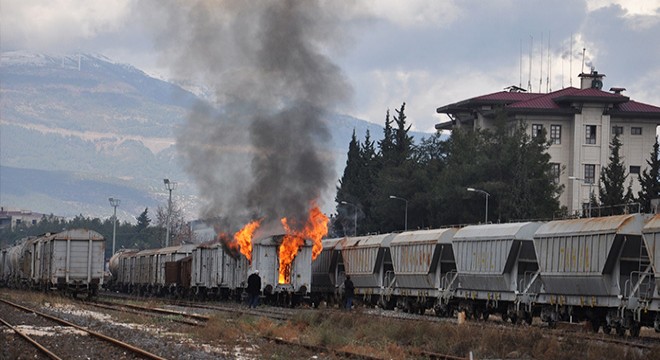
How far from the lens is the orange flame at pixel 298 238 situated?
177ft

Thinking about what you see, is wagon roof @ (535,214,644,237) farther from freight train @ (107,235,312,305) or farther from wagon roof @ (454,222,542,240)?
freight train @ (107,235,312,305)

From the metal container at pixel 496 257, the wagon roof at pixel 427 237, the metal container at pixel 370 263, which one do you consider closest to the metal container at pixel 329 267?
the metal container at pixel 370 263

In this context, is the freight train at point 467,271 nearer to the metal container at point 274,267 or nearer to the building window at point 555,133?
the metal container at point 274,267

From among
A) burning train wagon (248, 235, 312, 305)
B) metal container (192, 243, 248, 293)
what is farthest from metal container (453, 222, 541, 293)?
metal container (192, 243, 248, 293)

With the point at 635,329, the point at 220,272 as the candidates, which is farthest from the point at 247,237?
the point at 635,329

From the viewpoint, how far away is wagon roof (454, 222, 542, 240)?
1702 inches

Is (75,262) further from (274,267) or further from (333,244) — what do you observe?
(274,267)

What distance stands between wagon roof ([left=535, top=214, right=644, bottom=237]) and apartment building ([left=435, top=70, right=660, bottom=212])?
2957 inches

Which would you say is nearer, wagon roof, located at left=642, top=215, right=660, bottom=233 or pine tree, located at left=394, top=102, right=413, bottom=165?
wagon roof, located at left=642, top=215, right=660, bottom=233

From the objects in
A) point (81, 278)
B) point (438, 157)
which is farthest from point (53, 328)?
point (438, 157)

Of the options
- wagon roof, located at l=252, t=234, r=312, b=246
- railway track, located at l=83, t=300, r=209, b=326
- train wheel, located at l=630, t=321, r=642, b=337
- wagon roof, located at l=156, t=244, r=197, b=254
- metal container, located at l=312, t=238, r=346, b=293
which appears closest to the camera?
train wheel, located at l=630, t=321, r=642, b=337

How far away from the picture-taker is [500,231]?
148ft

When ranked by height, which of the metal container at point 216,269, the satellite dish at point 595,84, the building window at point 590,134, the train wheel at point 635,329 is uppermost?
the satellite dish at point 595,84

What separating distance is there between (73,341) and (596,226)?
16455 mm
